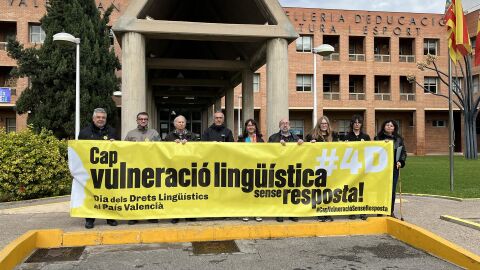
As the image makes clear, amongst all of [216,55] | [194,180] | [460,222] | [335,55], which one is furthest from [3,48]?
[460,222]

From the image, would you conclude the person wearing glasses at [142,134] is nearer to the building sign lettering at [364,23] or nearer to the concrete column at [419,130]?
the building sign lettering at [364,23]

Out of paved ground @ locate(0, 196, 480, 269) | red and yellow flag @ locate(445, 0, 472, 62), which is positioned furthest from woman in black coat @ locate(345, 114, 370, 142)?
red and yellow flag @ locate(445, 0, 472, 62)

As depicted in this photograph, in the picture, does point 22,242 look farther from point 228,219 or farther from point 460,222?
point 460,222

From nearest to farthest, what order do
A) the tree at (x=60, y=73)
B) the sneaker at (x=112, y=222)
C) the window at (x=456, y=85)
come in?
the sneaker at (x=112, y=222)
the tree at (x=60, y=73)
the window at (x=456, y=85)

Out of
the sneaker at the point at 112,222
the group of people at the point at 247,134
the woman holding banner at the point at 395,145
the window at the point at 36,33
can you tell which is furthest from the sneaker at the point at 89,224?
the window at the point at 36,33

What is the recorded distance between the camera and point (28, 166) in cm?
1023

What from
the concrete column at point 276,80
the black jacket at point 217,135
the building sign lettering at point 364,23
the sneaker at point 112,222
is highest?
the building sign lettering at point 364,23

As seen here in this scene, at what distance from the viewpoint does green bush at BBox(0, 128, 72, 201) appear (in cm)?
1009

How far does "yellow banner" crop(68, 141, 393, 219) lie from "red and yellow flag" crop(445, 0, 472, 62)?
4.33 metres

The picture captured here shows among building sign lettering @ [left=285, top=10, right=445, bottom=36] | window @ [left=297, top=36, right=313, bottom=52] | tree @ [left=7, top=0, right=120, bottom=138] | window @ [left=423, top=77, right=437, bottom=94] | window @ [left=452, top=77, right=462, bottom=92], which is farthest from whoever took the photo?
window @ [left=423, top=77, right=437, bottom=94]

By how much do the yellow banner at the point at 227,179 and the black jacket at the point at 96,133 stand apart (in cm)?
33

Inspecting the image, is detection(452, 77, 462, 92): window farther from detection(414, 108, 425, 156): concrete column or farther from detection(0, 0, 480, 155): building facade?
detection(414, 108, 425, 156): concrete column

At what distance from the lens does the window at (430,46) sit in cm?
4147

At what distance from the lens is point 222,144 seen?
7344mm
